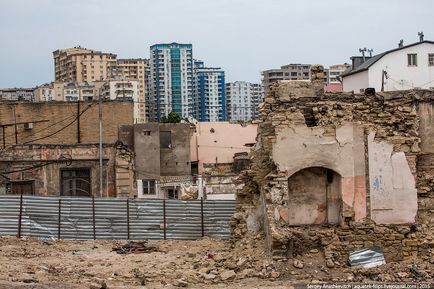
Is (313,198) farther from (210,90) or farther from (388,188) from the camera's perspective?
(210,90)


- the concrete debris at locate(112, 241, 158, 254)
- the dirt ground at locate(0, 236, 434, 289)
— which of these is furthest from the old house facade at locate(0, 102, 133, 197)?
the dirt ground at locate(0, 236, 434, 289)

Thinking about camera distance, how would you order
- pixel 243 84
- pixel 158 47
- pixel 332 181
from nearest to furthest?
pixel 332 181 → pixel 158 47 → pixel 243 84

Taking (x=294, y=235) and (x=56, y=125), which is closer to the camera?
(x=294, y=235)

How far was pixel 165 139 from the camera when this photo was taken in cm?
4162

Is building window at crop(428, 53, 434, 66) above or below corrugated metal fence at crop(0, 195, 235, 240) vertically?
above

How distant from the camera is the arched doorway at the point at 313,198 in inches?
740

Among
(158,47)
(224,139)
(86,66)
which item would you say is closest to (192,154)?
(224,139)

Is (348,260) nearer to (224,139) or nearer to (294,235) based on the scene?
(294,235)

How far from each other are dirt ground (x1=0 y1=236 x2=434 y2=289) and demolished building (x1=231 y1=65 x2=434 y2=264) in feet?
2.08

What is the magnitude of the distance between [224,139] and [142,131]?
978 cm

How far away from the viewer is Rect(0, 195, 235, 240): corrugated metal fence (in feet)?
79.0

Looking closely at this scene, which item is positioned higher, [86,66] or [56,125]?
[86,66]

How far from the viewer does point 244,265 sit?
17.6 meters

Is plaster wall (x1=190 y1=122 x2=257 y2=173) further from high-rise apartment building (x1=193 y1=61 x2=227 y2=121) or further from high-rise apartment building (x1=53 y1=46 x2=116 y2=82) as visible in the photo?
high-rise apartment building (x1=53 y1=46 x2=116 y2=82)
